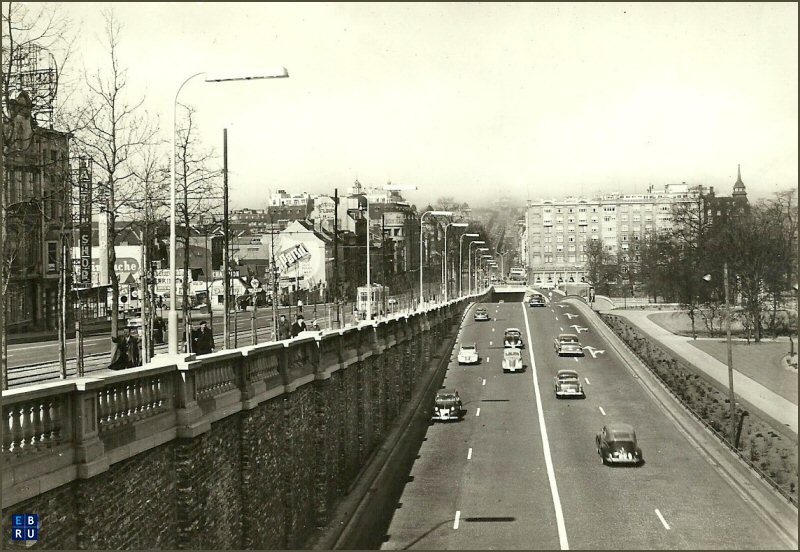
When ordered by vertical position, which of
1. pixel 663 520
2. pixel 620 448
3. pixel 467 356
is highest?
pixel 467 356

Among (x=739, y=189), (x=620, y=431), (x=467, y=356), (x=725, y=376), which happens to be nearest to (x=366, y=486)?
(x=620, y=431)

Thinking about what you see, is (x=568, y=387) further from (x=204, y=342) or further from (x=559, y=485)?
(x=204, y=342)

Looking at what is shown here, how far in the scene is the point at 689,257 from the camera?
101 metres

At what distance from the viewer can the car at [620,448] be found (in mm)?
40875

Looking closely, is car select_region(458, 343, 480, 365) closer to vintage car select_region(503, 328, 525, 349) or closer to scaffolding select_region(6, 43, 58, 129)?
vintage car select_region(503, 328, 525, 349)

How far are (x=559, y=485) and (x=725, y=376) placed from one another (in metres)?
32.2

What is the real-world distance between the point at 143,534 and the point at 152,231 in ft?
74.0

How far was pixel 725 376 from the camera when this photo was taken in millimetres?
64812

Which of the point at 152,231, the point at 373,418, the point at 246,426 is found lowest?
the point at 373,418

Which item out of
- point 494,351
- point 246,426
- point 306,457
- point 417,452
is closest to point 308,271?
point 494,351

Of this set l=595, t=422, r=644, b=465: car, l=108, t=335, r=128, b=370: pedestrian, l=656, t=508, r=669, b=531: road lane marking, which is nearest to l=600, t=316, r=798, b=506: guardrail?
l=595, t=422, r=644, b=465: car

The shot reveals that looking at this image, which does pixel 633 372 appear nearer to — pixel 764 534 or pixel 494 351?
pixel 494 351

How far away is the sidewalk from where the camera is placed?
53.1 metres

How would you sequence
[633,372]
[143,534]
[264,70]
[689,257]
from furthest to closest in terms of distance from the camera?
[689,257] → [633,372] → [264,70] → [143,534]
